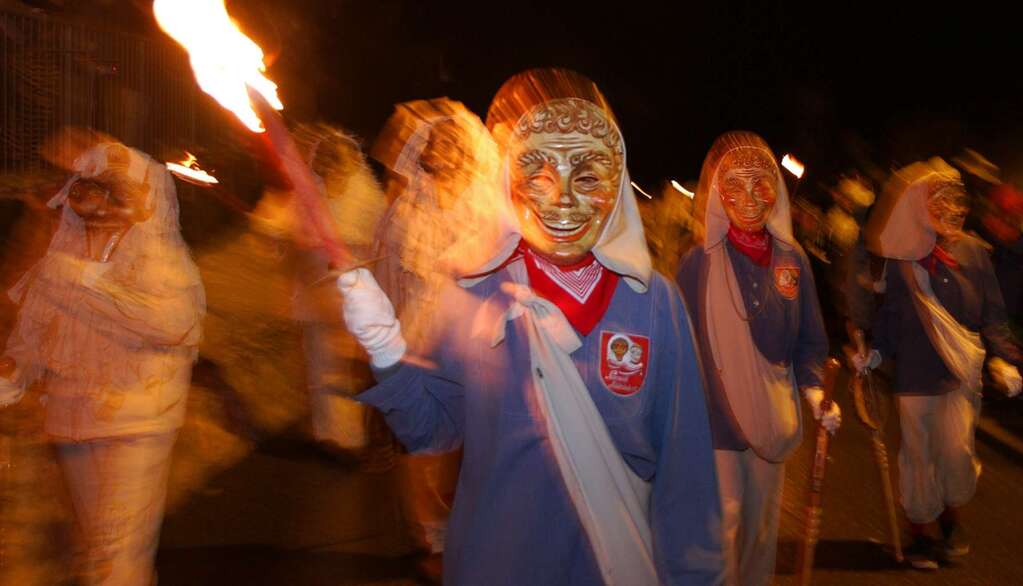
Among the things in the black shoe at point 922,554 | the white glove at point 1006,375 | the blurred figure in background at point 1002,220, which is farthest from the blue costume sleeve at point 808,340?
the blurred figure in background at point 1002,220

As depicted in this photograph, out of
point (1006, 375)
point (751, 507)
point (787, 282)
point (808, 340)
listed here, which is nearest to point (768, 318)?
point (787, 282)

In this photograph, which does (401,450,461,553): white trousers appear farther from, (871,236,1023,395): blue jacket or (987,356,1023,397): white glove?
(987,356,1023,397): white glove

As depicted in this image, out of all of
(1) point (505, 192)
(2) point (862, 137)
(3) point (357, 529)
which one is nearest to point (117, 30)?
(3) point (357, 529)

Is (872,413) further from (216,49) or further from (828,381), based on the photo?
(216,49)

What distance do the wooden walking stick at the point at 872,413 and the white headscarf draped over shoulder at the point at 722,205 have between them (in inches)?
53.9

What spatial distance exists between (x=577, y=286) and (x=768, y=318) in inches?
82.1

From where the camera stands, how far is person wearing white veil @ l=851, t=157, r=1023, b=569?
601 centimetres

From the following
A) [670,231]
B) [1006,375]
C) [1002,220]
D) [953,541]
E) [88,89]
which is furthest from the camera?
[670,231]

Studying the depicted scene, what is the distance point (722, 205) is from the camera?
198 inches

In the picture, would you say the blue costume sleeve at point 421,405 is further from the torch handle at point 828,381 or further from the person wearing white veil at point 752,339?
the torch handle at point 828,381

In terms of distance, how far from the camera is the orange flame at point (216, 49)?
7.11ft

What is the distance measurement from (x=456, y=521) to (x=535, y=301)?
2.17 feet

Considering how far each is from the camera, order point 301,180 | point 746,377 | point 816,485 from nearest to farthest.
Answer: point 301,180, point 746,377, point 816,485

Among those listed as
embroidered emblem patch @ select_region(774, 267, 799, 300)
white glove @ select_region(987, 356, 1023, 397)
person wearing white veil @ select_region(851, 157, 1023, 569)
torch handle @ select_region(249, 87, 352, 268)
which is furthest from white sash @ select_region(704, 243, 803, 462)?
torch handle @ select_region(249, 87, 352, 268)
